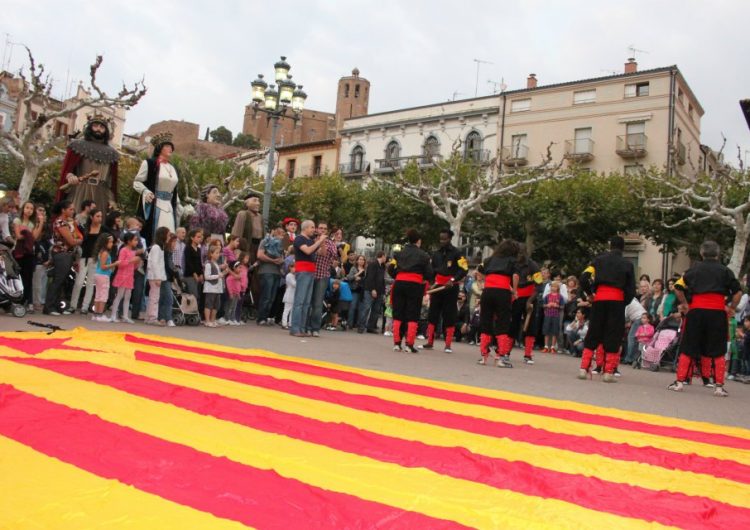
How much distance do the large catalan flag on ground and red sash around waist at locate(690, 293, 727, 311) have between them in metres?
3.24

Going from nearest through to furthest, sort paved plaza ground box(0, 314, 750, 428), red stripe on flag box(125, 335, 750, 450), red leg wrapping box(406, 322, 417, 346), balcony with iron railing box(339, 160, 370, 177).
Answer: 1. red stripe on flag box(125, 335, 750, 450)
2. paved plaza ground box(0, 314, 750, 428)
3. red leg wrapping box(406, 322, 417, 346)
4. balcony with iron railing box(339, 160, 370, 177)

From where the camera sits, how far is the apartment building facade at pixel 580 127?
39.7m

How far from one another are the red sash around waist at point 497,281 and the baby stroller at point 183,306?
4.90m

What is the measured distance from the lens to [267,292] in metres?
12.6

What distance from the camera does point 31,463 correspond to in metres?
2.69

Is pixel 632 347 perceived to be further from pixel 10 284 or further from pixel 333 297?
pixel 10 284

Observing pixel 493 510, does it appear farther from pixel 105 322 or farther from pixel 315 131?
pixel 315 131

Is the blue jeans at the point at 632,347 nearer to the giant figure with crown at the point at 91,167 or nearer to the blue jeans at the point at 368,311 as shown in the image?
the blue jeans at the point at 368,311

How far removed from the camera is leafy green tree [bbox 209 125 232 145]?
317 ft

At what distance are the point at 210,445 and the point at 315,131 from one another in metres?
93.2

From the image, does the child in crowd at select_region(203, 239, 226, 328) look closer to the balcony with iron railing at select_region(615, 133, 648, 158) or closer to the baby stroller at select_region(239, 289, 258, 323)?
the baby stroller at select_region(239, 289, 258, 323)

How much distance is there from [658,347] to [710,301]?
14.6ft

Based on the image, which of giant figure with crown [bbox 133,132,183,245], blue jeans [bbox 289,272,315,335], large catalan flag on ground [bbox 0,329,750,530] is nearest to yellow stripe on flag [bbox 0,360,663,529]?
large catalan flag on ground [bbox 0,329,750,530]

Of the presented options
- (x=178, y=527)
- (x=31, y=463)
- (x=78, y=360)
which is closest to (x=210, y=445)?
(x=31, y=463)
